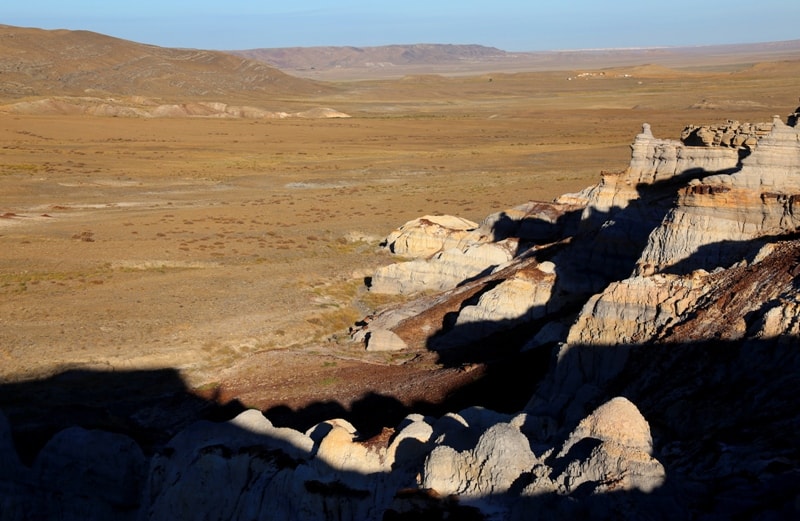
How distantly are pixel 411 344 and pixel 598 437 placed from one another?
57.7 ft

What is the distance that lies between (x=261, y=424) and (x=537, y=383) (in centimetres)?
690

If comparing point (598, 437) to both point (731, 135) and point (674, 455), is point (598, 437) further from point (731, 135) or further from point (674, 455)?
point (731, 135)

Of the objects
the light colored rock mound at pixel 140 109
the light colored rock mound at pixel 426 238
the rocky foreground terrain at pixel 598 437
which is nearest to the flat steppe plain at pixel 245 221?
the light colored rock mound at pixel 426 238

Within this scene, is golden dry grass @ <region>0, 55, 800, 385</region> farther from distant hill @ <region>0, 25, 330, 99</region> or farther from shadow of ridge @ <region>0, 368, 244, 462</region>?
distant hill @ <region>0, 25, 330, 99</region>

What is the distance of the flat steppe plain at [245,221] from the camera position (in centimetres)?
2766

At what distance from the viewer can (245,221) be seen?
2053 inches

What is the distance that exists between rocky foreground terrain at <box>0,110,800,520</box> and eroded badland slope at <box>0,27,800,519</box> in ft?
0.16

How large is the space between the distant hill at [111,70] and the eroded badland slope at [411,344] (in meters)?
82.7

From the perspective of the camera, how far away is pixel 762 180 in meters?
25.0

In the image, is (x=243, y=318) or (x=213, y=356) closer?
(x=213, y=356)

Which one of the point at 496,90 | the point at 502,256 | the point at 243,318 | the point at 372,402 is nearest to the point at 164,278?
the point at 243,318

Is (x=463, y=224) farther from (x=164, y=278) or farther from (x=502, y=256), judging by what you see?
(x=164, y=278)

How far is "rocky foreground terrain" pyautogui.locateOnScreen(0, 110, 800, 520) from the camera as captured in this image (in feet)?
37.9

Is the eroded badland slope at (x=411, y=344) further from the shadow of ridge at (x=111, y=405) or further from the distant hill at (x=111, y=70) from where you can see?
the distant hill at (x=111, y=70)
